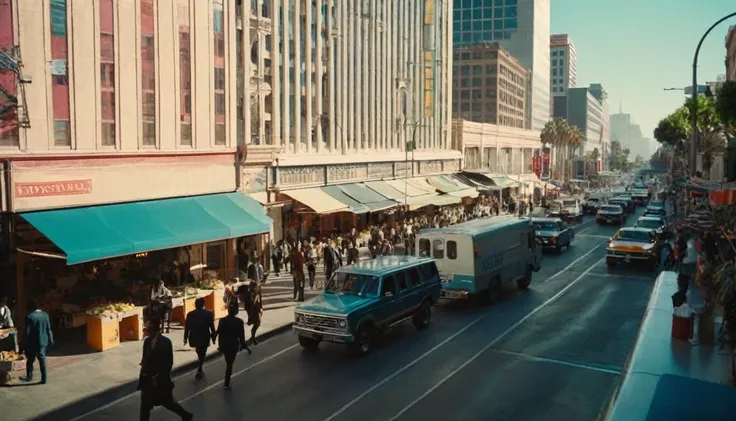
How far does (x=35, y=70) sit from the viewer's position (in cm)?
1827

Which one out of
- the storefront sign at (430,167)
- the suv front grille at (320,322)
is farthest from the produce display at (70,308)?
the storefront sign at (430,167)

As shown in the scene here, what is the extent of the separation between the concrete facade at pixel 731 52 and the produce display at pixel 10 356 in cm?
6941

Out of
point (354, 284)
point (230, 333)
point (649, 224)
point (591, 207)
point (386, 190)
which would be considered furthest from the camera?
point (591, 207)

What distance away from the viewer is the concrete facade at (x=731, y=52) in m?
69.4

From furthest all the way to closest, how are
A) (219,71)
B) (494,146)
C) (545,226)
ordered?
(494,146) < (545,226) < (219,71)

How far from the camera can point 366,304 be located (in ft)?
54.1

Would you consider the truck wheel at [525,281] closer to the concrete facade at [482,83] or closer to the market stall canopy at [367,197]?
the market stall canopy at [367,197]

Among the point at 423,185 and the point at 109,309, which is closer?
the point at 109,309

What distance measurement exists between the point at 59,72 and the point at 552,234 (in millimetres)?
25232

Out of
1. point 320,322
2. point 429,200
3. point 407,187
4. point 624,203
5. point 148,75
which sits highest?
point 148,75

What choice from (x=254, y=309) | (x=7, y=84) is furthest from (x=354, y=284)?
(x=7, y=84)

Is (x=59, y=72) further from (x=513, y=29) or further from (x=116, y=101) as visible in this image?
(x=513, y=29)

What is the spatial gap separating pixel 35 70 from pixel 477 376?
1385cm

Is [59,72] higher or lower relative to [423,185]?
higher
